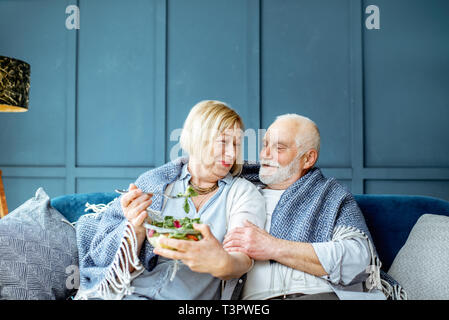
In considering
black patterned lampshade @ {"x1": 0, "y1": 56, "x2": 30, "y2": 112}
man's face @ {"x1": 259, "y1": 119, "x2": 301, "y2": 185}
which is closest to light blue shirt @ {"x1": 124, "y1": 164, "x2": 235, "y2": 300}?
man's face @ {"x1": 259, "y1": 119, "x2": 301, "y2": 185}

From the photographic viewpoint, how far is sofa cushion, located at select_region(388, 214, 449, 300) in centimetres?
126

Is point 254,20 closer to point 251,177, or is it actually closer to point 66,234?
point 251,177

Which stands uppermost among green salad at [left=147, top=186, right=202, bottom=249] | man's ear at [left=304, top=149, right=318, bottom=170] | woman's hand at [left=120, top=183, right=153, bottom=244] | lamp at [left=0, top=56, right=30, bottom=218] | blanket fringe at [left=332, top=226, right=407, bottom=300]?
lamp at [left=0, top=56, right=30, bottom=218]

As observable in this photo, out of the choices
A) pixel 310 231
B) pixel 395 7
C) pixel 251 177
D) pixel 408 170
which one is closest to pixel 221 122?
pixel 251 177

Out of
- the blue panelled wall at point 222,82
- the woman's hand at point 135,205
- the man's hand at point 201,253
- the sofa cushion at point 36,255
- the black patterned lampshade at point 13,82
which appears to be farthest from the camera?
the blue panelled wall at point 222,82

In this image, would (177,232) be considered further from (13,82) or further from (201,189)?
(13,82)

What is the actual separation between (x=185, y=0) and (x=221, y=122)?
6.93ft

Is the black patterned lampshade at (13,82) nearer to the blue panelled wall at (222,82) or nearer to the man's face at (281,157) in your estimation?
the blue panelled wall at (222,82)

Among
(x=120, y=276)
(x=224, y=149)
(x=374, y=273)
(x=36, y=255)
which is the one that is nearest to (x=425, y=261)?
(x=374, y=273)

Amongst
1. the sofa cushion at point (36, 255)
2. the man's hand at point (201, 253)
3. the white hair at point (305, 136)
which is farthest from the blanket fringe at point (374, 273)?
the sofa cushion at point (36, 255)

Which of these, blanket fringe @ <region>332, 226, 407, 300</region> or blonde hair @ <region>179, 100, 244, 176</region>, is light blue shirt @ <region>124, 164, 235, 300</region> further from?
blanket fringe @ <region>332, 226, 407, 300</region>

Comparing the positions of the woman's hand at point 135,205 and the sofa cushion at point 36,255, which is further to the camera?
the sofa cushion at point 36,255

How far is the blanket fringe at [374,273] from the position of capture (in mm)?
1245

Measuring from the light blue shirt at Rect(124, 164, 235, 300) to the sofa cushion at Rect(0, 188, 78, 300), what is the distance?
324 millimetres
